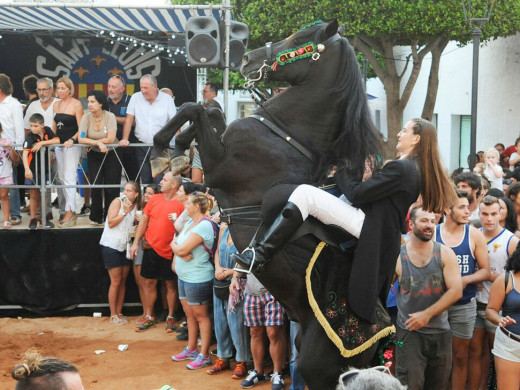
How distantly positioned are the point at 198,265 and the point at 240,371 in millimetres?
1283

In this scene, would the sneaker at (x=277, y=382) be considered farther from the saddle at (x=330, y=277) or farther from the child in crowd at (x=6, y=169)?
the child in crowd at (x=6, y=169)

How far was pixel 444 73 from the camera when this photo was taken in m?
25.2

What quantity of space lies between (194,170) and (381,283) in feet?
20.3

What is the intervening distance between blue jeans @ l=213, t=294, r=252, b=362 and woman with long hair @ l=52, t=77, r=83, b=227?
3161 millimetres

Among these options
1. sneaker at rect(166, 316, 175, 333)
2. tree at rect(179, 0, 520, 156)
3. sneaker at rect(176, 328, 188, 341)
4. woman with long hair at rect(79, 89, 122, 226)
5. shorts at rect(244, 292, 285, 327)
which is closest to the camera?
shorts at rect(244, 292, 285, 327)

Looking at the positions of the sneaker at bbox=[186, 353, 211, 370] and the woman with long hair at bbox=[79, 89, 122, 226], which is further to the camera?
the woman with long hair at bbox=[79, 89, 122, 226]

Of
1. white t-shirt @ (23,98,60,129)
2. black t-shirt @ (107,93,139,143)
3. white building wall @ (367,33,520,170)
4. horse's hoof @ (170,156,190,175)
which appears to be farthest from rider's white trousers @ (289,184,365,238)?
white building wall @ (367,33,520,170)

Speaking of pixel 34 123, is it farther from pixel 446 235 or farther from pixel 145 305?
pixel 446 235

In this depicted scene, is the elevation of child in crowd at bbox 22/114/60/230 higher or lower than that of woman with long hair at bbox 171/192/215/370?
higher

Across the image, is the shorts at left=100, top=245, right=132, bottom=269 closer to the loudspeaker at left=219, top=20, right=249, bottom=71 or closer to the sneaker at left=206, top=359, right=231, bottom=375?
the sneaker at left=206, top=359, right=231, bottom=375

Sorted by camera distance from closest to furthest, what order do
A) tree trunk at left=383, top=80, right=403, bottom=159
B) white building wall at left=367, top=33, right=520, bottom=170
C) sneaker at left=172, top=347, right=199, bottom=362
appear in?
sneaker at left=172, top=347, right=199, bottom=362 → white building wall at left=367, top=33, right=520, bottom=170 → tree trunk at left=383, top=80, right=403, bottom=159

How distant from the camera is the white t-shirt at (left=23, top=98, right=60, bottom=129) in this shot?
36.5 feet

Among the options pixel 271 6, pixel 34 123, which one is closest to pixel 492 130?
pixel 271 6

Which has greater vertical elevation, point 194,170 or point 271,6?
point 271,6
